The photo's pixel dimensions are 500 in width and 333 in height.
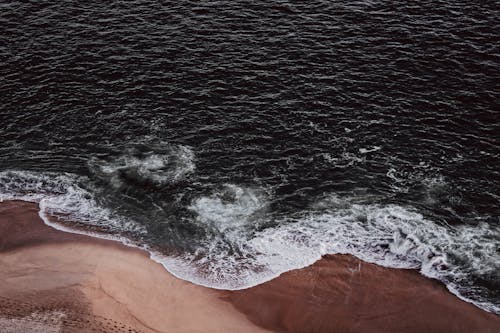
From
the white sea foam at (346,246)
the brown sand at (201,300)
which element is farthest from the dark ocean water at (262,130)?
the brown sand at (201,300)

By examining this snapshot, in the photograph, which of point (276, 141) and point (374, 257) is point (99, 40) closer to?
point (276, 141)

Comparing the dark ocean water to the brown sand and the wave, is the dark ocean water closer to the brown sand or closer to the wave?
the wave

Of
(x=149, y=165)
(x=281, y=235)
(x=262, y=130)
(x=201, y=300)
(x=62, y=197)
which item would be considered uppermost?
(x=262, y=130)

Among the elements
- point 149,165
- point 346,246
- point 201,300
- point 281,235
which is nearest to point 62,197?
point 149,165

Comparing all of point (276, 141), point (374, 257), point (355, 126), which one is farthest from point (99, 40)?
point (374, 257)

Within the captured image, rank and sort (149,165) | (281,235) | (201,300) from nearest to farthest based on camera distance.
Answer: (201,300) < (281,235) < (149,165)

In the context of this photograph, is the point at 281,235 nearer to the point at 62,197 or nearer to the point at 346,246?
the point at 346,246

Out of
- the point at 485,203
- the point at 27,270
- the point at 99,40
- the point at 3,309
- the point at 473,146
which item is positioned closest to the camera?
the point at 3,309
